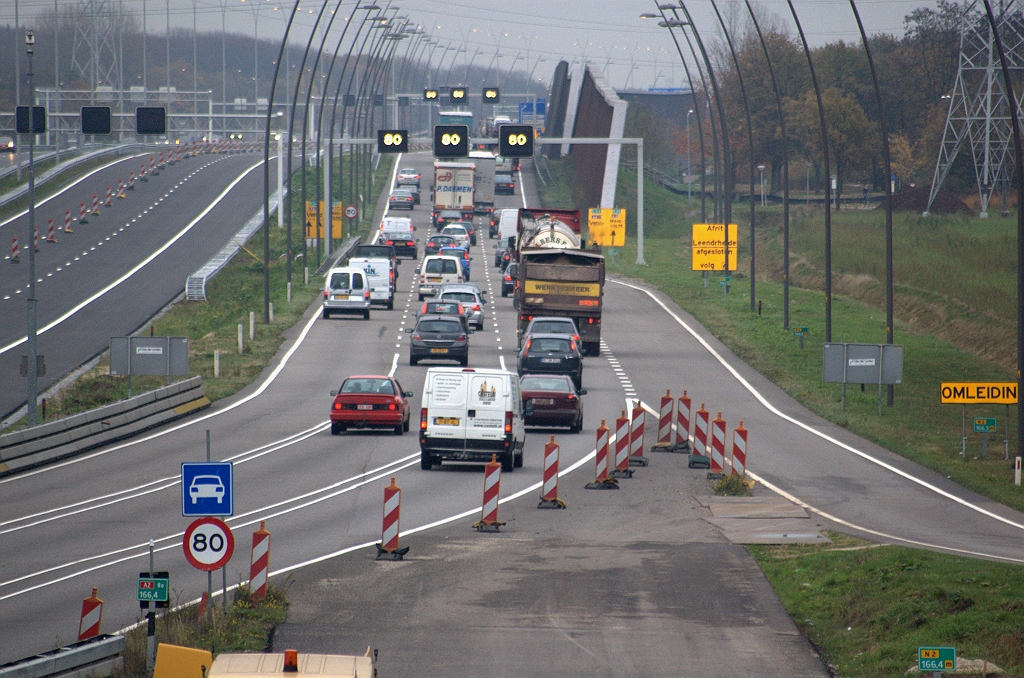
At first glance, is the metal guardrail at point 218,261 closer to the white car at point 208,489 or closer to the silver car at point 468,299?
the silver car at point 468,299

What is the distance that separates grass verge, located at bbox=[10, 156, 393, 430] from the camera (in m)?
37.4

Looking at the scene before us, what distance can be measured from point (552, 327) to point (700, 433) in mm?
13424

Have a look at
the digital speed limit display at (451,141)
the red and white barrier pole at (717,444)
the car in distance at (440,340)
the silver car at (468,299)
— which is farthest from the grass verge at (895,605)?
the digital speed limit display at (451,141)

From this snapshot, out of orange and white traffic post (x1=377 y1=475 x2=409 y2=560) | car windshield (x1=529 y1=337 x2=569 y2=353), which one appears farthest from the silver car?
orange and white traffic post (x1=377 y1=475 x2=409 y2=560)

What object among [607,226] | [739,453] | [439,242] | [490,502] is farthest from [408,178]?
[490,502]

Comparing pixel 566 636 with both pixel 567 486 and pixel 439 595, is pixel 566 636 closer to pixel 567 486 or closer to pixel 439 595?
pixel 439 595

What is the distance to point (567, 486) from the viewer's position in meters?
24.9

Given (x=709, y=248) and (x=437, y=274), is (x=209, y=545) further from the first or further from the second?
(x=709, y=248)

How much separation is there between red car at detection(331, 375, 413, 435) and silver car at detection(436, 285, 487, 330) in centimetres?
2014

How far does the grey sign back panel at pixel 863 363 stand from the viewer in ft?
114

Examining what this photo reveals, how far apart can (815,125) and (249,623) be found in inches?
4707

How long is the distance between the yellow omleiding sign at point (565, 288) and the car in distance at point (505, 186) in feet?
260

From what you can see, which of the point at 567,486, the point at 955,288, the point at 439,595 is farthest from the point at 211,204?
the point at 439,595

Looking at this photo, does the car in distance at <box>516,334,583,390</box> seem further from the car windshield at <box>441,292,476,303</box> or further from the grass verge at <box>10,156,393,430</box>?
the car windshield at <box>441,292,476,303</box>
